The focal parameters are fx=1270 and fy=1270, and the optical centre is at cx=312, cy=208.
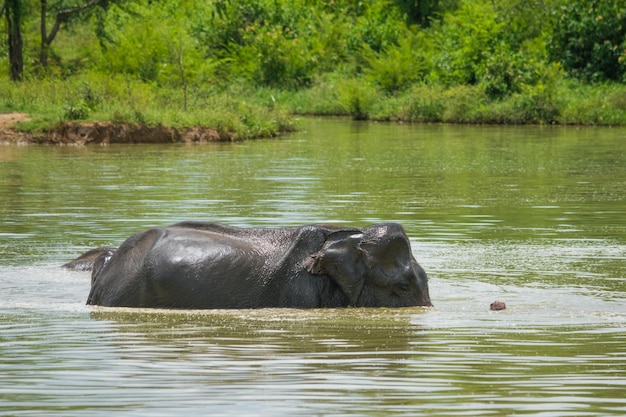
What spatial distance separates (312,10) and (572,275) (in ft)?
156

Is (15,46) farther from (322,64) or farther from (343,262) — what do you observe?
(343,262)

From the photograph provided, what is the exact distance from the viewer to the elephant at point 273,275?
8.84 meters

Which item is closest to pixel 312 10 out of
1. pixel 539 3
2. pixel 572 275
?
pixel 539 3

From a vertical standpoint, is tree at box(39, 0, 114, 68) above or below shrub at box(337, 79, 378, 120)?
above

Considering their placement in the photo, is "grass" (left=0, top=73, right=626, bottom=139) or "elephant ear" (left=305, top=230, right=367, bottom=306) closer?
"elephant ear" (left=305, top=230, right=367, bottom=306)

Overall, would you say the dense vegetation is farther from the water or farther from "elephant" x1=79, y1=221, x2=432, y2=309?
"elephant" x1=79, y1=221, x2=432, y2=309

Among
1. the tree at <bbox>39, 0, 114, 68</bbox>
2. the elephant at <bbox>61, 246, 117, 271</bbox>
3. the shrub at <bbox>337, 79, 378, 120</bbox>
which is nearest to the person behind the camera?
the elephant at <bbox>61, 246, 117, 271</bbox>

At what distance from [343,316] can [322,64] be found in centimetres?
4517

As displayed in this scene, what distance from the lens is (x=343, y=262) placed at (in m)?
8.70

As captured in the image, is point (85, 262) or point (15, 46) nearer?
point (85, 262)

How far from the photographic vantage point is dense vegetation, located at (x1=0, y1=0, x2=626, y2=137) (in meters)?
34.6

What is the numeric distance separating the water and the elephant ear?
0.20m

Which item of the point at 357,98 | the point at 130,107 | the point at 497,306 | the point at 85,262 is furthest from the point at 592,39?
the point at 497,306

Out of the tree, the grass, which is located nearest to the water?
the grass
